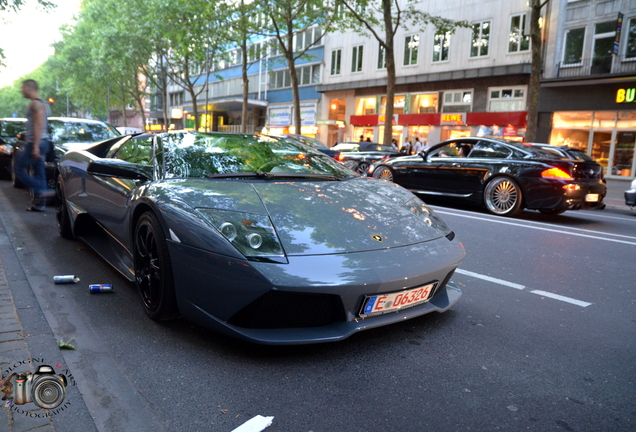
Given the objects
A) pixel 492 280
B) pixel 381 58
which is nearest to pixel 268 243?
pixel 492 280

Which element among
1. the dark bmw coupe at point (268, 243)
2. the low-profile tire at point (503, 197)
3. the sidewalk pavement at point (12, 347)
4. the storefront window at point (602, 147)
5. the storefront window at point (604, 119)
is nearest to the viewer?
the sidewalk pavement at point (12, 347)

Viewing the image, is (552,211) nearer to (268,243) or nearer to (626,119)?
(268,243)

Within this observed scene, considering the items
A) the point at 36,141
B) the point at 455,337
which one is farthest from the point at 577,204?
the point at 36,141

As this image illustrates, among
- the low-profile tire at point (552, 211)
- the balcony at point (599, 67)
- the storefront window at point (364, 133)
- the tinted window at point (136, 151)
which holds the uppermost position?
the balcony at point (599, 67)

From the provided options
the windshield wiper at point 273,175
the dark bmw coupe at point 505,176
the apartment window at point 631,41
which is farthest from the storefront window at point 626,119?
the windshield wiper at point 273,175

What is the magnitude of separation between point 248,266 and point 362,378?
0.81 meters

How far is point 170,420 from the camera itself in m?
2.27

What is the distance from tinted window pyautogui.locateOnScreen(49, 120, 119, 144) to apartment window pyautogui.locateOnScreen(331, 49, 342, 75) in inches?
1079

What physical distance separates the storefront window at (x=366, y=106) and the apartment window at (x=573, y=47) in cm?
1183

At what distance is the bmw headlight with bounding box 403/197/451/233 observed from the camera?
140 inches

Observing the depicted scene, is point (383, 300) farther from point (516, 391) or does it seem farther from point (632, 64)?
point (632, 64)
